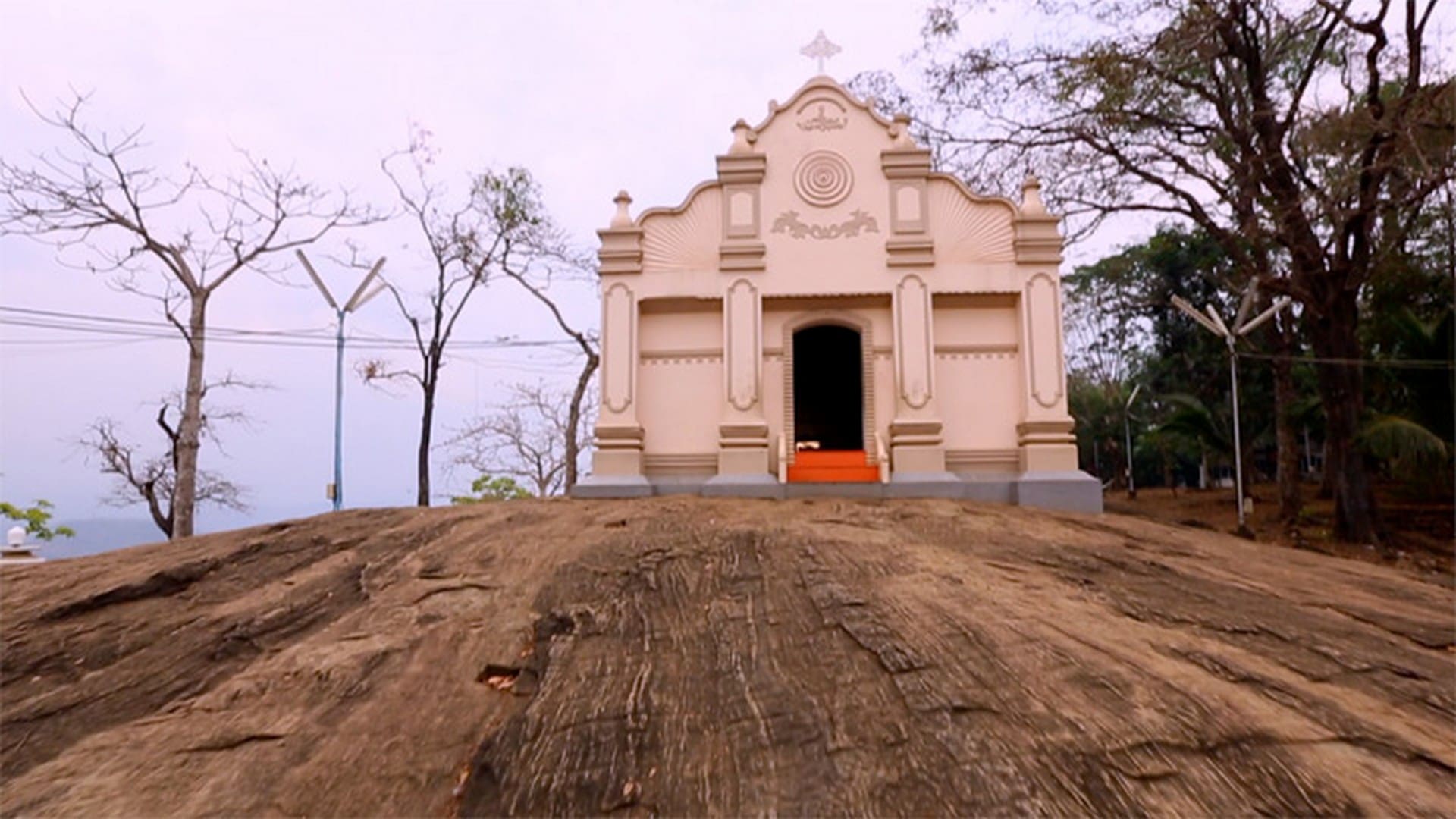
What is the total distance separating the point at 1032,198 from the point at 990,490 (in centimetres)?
418

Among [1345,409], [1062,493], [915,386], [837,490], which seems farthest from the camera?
[1345,409]

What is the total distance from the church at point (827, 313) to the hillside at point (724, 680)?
3388 millimetres

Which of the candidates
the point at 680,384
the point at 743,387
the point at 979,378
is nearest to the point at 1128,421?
the point at 979,378

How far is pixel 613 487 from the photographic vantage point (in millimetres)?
11312

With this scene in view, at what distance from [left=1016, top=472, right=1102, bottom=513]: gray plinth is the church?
22cm

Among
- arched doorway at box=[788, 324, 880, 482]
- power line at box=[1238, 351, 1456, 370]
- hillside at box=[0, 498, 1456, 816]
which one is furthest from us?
arched doorway at box=[788, 324, 880, 482]

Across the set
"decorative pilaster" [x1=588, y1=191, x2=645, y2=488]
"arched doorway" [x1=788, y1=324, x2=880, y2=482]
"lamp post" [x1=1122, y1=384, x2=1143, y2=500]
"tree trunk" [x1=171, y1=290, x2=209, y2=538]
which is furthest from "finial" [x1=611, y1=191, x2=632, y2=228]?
"lamp post" [x1=1122, y1=384, x2=1143, y2=500]

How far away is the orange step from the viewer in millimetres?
11398

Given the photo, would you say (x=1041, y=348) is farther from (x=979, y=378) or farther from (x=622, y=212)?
(x=622, y=212)

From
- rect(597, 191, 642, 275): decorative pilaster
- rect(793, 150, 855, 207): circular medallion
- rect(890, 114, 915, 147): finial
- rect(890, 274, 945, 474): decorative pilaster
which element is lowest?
rect(890, 274, 945, 474): decorative pilaster

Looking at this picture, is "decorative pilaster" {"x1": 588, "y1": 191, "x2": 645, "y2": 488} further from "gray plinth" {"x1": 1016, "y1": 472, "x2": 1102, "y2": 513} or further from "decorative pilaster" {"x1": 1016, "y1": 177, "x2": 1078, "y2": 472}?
"decorative pilaster" {"x1": 1016, "y1": 177, "x2": 1078, "y2": 472}

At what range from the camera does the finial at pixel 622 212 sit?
12211 mm

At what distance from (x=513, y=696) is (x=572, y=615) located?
108 cm

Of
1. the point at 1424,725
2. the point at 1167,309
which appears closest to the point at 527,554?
the point at 1424,725
